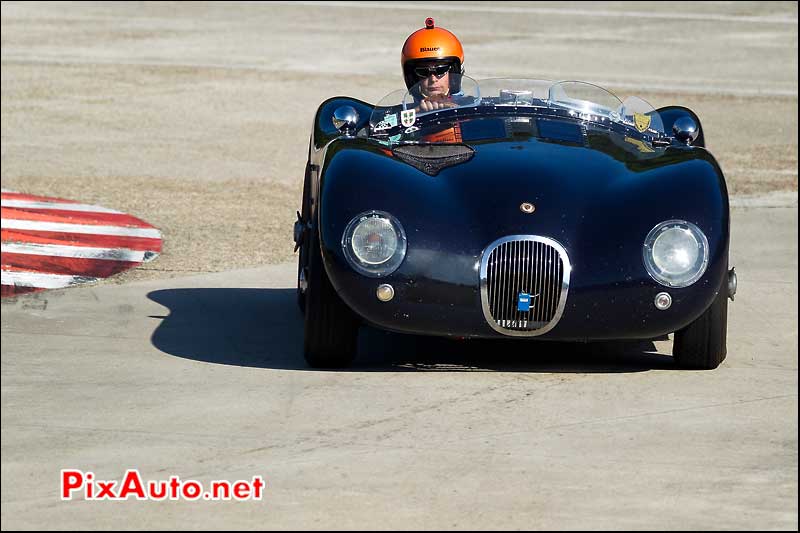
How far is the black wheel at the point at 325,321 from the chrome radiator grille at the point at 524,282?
681mm

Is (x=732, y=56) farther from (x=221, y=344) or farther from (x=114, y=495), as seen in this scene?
(x=114, y=495)

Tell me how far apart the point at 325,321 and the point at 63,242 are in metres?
3.42

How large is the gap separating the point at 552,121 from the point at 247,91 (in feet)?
32.9

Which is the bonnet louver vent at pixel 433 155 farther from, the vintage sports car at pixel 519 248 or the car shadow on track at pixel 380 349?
the car shadow on track at pixel 380 349

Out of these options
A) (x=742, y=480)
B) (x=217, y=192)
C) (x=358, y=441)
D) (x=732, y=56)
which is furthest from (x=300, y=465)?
(x=732, y=56)

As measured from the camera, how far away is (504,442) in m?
5.43

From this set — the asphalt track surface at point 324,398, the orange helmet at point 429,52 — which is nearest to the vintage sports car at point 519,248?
the asphalt track surface at point 324,398

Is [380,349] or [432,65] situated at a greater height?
[432,65]

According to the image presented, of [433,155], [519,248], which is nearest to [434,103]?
[433,155]

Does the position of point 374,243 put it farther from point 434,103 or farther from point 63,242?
point 63,242

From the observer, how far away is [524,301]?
595 cm

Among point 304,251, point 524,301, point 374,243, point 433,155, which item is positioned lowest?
point 524,301

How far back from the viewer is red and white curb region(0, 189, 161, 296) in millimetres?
8367

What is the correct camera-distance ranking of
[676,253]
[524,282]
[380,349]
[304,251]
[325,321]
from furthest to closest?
[304,251] → [380,349] → [325,321] → [676,253] → [524,282]
